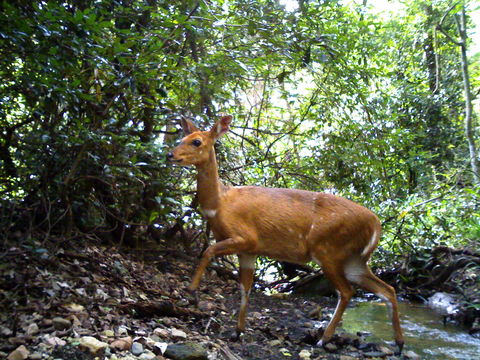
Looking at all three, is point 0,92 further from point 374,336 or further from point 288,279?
point 288,279

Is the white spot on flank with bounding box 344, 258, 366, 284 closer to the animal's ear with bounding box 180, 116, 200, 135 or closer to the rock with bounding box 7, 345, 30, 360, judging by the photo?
the animal's ear with bounding box 180, 116, 200, 135

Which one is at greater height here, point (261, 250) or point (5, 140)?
point (5, 140)

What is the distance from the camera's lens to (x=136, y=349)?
3422 mm

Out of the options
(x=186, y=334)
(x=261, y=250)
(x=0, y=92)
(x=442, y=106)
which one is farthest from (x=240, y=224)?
(x=442, y=106)

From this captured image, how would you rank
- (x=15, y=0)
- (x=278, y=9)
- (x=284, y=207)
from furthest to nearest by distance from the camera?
1. (x=278, y=9)
2. (x=284, y=207)
3. (x=15, y=0)

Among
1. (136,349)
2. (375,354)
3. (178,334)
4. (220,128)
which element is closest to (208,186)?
(220,128)

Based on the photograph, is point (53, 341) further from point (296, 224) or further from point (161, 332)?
point (296, 224)

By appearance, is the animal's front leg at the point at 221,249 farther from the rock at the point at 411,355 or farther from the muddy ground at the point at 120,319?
the rock at the point at 411,355

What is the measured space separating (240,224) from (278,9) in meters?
3.19

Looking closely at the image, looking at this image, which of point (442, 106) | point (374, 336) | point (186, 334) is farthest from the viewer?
point (442, 106)

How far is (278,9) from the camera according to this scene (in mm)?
6094

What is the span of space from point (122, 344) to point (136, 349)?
12cm

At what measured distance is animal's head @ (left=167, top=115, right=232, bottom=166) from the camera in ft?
14.9

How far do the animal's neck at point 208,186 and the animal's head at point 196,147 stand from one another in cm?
8
